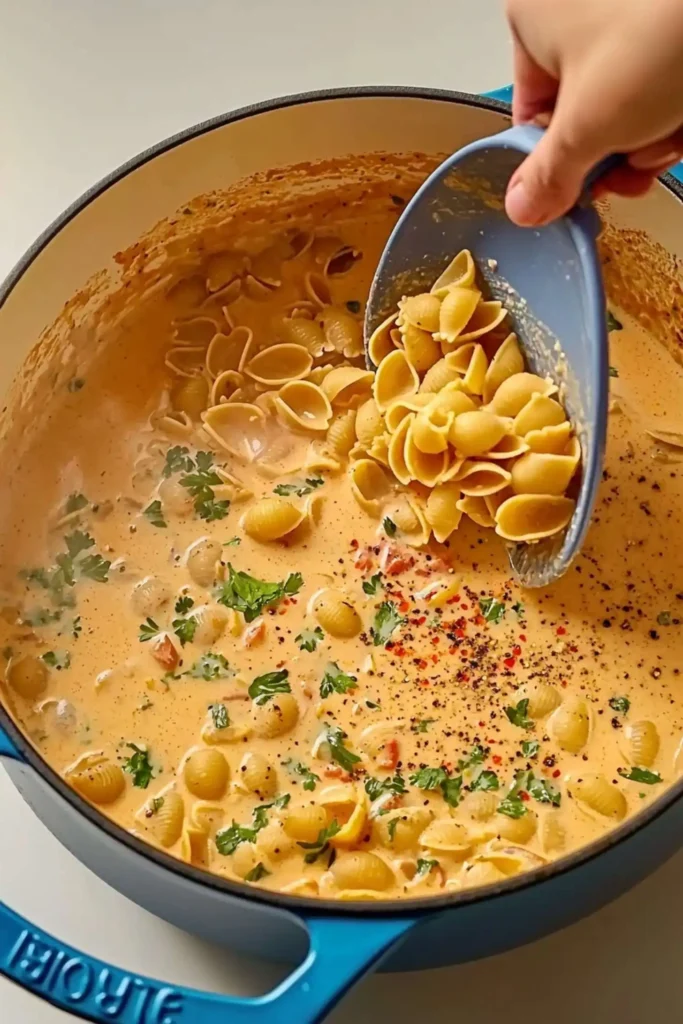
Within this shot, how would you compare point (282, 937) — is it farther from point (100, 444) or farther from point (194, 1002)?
point (100, 444)

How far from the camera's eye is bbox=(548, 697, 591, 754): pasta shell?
100cm

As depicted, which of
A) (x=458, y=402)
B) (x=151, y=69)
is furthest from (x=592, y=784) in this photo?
(x=151, y=69)

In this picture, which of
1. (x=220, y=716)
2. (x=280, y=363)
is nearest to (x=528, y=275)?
(x=280, y=363)

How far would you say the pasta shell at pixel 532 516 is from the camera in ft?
3.39

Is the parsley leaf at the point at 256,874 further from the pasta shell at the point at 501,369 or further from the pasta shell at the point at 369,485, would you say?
the pasta shell at the point at 501,369

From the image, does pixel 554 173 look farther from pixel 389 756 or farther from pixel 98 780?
pixel 98 780

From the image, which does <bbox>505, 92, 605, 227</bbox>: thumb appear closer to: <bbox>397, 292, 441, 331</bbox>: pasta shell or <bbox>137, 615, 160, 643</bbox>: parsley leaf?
<bbox>397, 292, 441, 331</bbox>: pasta shell

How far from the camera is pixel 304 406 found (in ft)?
3.91

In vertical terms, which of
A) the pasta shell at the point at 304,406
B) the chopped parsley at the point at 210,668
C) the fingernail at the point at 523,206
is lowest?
the chopped parsley at the point at 210,668

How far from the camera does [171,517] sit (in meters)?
1.13

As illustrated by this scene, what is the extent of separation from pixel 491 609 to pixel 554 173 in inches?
17.3

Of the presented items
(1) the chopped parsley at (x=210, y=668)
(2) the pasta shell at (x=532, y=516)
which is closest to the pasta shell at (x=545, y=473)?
(2) the pasta shell at (x=532, y=516)

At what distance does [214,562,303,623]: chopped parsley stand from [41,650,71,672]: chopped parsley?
0.15 meters

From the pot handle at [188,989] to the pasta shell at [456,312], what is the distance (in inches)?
23.1
